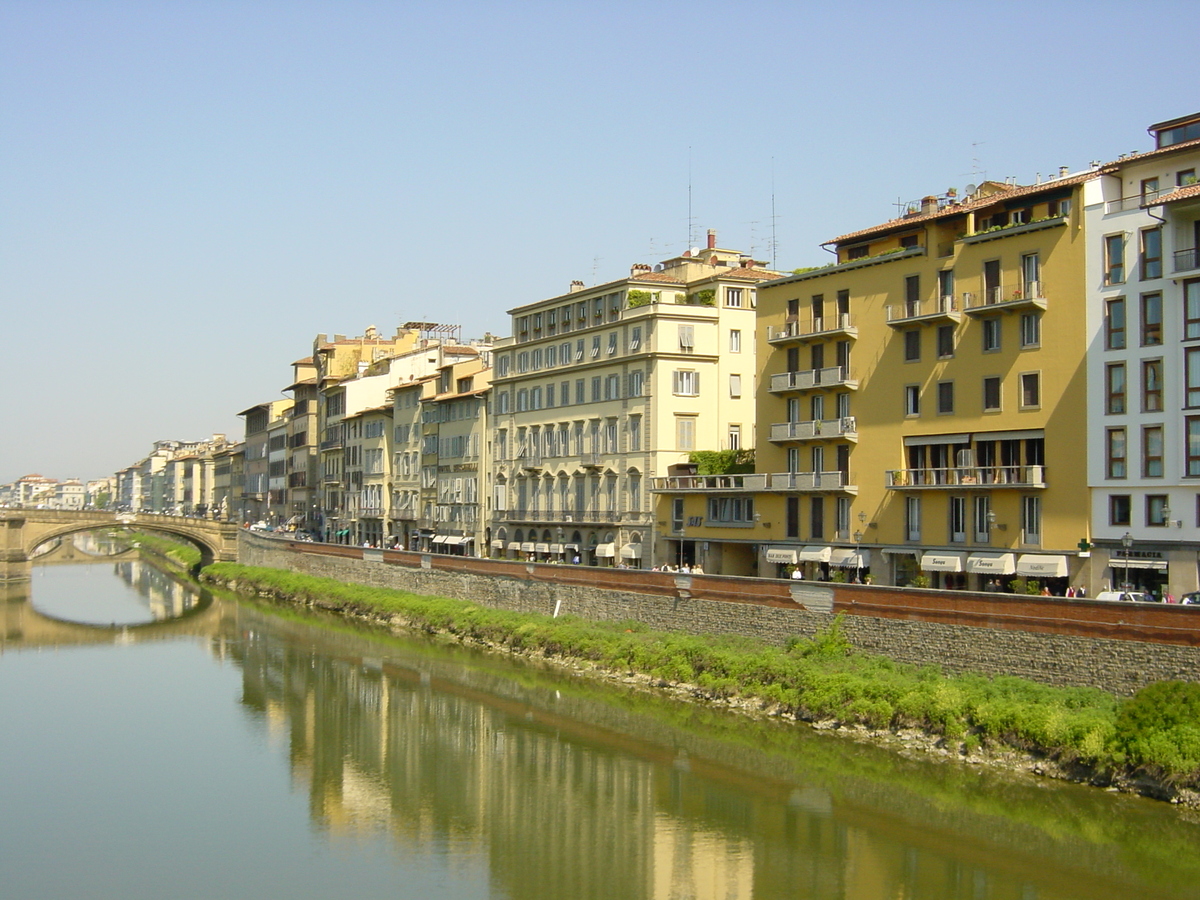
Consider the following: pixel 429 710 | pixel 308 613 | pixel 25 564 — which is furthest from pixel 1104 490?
pixel 25 564

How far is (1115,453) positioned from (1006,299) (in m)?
5.56

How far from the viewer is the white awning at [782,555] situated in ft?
143

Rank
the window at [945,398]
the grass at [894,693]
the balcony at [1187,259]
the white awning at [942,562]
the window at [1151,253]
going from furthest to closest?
1. the window at [945,398]
2. the white awning at [942,562]
3. the window at [1151,253]
4. the balcony at [1187,259]
5. the grass at [894,693]

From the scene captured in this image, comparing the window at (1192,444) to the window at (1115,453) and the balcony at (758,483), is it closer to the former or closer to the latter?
the window at (1115,453)

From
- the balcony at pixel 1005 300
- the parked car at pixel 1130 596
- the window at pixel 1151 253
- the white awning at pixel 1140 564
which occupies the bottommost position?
the parked car at pixel 1130 596

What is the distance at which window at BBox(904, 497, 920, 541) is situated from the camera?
3950 cm

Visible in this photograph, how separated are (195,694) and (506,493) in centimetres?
2344

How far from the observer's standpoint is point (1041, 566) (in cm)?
3488

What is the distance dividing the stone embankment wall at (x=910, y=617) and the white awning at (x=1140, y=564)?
13.6 feet

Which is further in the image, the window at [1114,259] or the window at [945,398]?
the window at [945,398]

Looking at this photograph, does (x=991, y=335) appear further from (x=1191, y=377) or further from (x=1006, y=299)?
(x=1191, y=377)

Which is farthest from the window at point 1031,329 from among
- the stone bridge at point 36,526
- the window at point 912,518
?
the stone bridge at point 36,526

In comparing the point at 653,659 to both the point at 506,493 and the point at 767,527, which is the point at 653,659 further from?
the point at 506,493

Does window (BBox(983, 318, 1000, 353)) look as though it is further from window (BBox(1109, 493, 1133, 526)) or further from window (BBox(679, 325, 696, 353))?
window (BBox(679, 325, 696, 353))
